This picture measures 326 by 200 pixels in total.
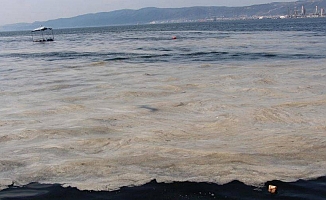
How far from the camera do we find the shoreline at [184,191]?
21.4ft

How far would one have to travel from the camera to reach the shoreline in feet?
21.4

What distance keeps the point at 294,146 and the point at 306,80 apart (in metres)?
9.94

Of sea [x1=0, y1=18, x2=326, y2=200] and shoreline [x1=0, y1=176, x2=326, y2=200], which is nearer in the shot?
shoreline [x1=0, y1=176, x2=326, y2=200]

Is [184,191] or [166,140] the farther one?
[166,140]

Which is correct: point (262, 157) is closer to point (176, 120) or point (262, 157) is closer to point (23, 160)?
point (176, 120)

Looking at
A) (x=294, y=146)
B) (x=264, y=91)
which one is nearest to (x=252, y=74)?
(x=264, y=91)

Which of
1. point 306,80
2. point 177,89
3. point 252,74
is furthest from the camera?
point 252,74

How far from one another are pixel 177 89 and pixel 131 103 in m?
3.17

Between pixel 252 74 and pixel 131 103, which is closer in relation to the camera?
pixel 131 103

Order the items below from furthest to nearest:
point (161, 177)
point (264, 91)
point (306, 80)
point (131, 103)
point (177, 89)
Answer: point (306, 80) < point (177, 89) < point (264, 91) < point (131, 103) < point (161, 177)

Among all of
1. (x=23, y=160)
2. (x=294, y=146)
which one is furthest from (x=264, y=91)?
(x=23, y=160)

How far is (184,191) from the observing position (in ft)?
Answer: 21.9

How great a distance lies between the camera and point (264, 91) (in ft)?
51.2

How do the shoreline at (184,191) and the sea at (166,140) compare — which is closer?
the shoreline at (184,191)
